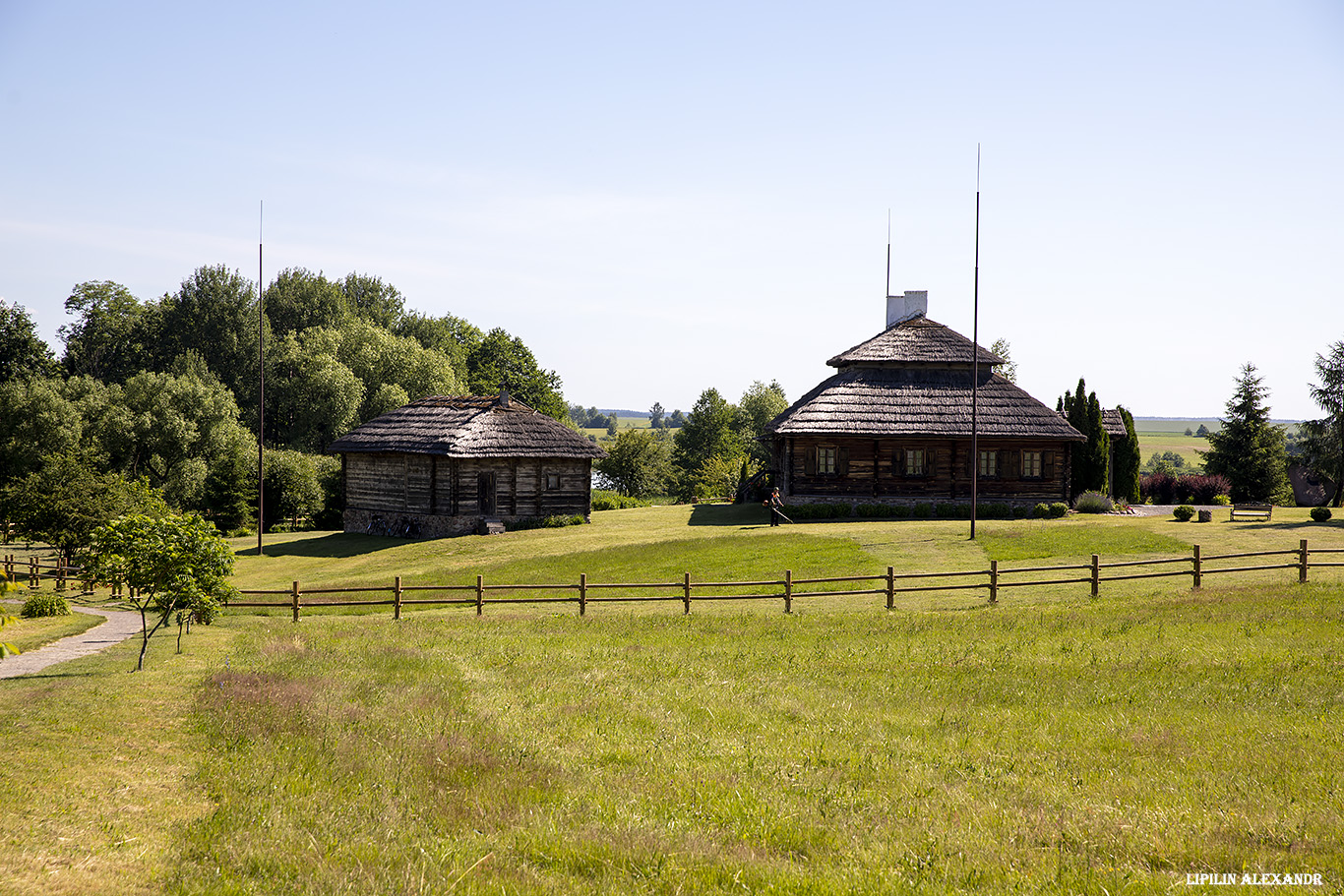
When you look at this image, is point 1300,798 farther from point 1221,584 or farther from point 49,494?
point 49,494

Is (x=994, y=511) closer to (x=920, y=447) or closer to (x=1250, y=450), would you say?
(x=920, y=447)

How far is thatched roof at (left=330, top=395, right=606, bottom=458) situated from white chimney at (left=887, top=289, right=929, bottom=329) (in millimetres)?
17163

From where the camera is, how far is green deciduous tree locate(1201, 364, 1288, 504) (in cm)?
5194

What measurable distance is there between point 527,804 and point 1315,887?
22.2ft

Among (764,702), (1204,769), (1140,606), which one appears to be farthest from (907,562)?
(1204,769)

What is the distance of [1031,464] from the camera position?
39781 millimetres

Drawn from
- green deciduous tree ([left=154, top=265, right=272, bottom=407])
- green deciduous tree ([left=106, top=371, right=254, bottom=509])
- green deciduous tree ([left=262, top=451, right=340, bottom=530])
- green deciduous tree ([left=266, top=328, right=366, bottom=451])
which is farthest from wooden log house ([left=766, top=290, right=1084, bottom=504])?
green deciduous tree ([left=154, top=265, right=272, bottom=407])

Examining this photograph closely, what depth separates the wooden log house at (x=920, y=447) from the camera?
127ft

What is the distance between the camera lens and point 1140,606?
784 inches

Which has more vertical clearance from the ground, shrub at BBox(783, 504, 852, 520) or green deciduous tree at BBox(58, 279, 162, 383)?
green deciduous tree at BBox(58, 279, 162, 383)

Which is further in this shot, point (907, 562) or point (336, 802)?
point (907, 562)

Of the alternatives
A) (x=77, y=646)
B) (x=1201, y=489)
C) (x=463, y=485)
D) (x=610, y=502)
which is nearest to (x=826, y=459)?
(x=610, y=502)

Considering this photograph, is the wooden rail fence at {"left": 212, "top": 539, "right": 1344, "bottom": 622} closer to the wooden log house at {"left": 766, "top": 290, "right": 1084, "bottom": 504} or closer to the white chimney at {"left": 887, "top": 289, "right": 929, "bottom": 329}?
the wooden log house at {"left": 766, "top": 290, "right": 1084, "bottom": 504}

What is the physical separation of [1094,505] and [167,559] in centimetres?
3543
